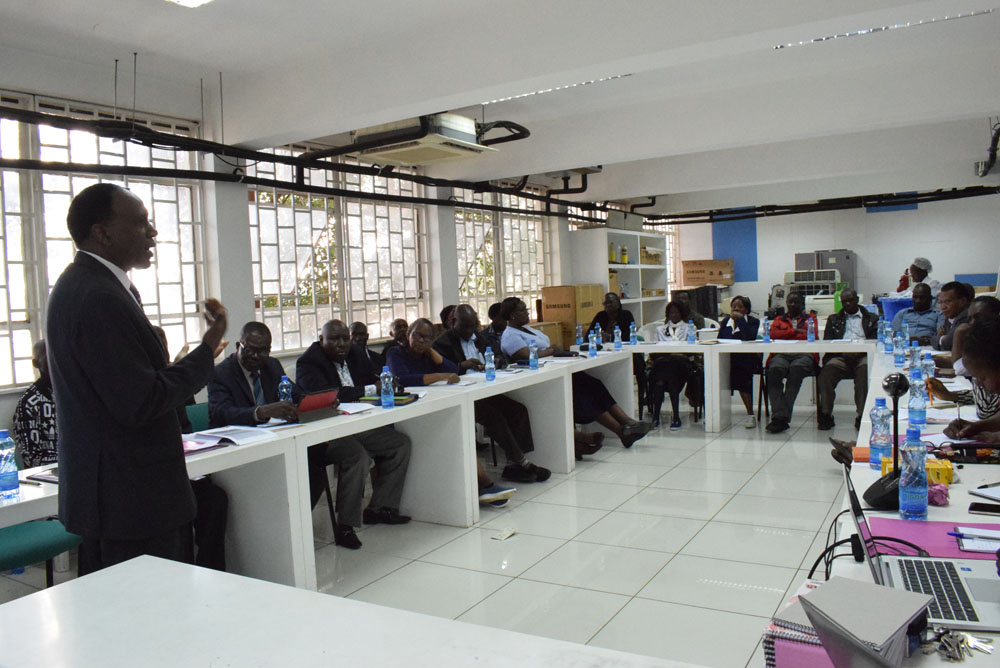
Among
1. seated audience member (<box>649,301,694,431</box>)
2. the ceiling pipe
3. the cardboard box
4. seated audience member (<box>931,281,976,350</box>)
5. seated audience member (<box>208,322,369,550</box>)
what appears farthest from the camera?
the cardboard box

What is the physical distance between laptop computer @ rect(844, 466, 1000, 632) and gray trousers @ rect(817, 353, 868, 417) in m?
5.14

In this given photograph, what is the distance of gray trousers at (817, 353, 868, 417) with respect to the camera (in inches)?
245

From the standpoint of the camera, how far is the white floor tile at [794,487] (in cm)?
430

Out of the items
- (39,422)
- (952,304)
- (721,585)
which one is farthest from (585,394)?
(39,422)

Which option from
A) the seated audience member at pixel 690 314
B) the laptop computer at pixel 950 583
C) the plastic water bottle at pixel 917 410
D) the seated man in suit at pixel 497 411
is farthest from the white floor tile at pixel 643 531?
the seated audience member at pixel 690 314

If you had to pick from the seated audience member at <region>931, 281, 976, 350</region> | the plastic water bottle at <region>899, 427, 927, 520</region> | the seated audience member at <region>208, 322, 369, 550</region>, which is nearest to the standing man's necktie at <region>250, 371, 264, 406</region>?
the seated audience member at <region>208, 322, 369, 550</region>

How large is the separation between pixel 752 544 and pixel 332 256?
4467 millimetres

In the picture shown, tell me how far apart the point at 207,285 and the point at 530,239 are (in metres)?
4.98

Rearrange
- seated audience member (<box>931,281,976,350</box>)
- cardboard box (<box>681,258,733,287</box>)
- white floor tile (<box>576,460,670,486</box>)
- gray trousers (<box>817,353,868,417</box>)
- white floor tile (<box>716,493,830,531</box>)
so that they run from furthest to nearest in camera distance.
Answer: cardboard box (<box>681,258,733,287</box>), gray trousers (<box>817,353,868,417</box>), seated audience member (<box>931,281,976,350</box>), white floor tile (<box>576,460,670,486</box>), white floor tile (<box>716,493,830,531</box>)

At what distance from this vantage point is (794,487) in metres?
4.50

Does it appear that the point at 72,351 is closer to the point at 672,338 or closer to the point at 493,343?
the point at 493,343

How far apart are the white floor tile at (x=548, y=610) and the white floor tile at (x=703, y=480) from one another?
1.77 m

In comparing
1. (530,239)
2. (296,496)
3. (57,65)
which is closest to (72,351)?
(296,496)

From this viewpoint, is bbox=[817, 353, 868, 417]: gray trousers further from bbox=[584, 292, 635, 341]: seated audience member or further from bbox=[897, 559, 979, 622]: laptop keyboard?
bbox=[897, 559, 979, 622]: laptop keyboard
